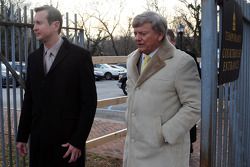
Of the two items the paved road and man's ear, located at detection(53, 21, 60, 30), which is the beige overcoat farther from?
the paved road

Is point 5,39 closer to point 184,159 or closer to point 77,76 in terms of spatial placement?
point 77,76

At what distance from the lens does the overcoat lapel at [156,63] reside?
9.14 ft

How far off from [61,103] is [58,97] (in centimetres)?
6

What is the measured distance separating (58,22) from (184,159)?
154 centimetres

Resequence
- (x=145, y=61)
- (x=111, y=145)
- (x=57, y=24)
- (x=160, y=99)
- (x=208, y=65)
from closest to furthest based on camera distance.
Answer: (x=208, y=65) < (x=160, y=99) < (x=145, y=61) < (x=57, y=24) < (x=111, y=145)

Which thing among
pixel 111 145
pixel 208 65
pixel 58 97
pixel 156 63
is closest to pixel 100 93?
pixel 111 145

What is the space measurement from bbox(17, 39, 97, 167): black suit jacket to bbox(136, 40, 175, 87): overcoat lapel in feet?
1.97

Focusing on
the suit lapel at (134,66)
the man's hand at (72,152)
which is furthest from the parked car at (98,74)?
the suit lapel at (134,66)

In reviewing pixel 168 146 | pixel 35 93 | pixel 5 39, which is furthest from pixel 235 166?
pixel 5 39

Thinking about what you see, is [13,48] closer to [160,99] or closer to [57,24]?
[57,24]

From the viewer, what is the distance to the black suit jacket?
10.4ft

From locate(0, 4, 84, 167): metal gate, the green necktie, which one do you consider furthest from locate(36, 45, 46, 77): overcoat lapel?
the green necktie

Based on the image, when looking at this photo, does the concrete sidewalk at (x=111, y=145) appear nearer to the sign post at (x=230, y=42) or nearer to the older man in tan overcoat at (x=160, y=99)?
the older man in tan overcoat at (x=160, y=99)

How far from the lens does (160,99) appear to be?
2752 millimetres
